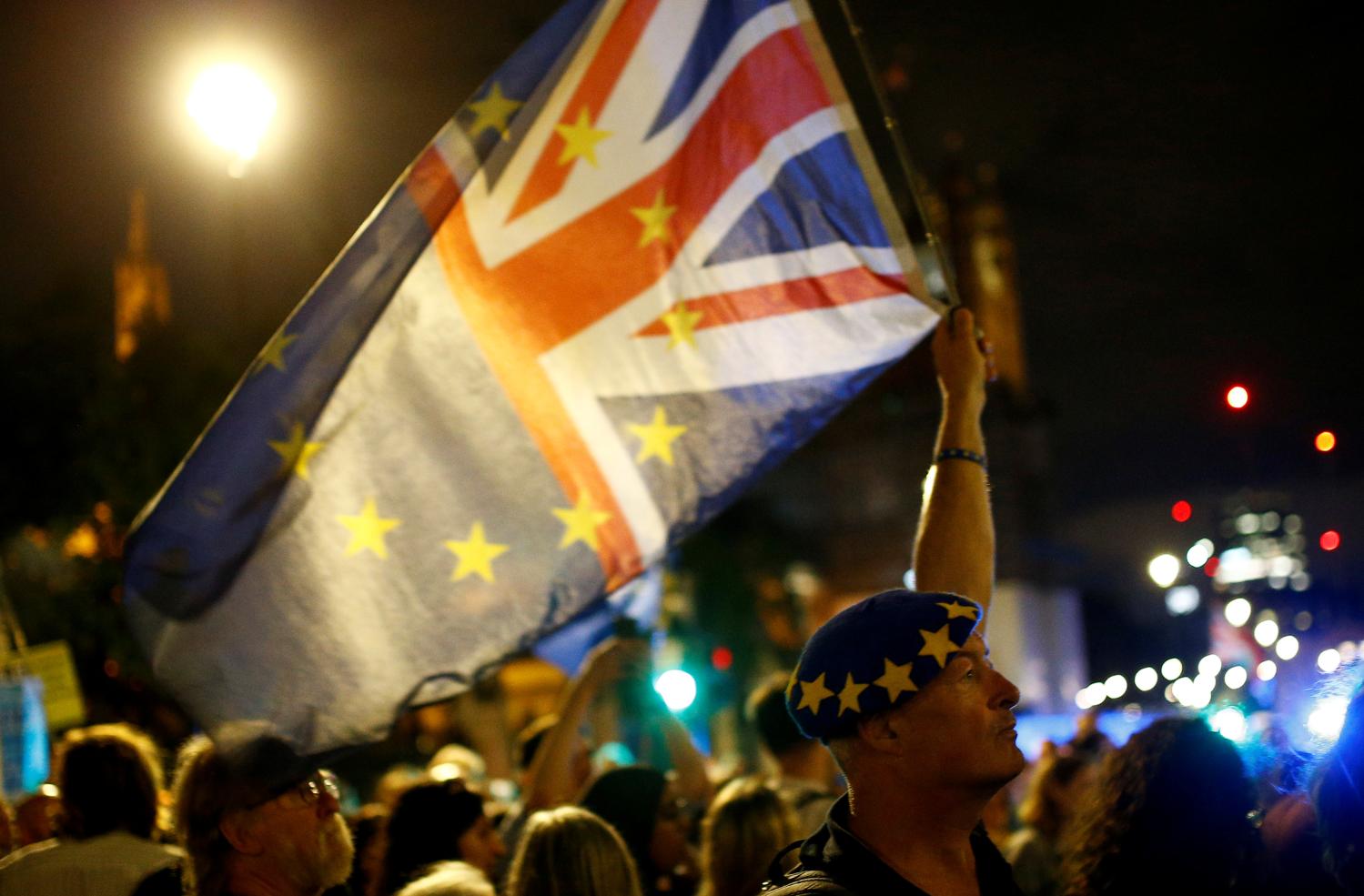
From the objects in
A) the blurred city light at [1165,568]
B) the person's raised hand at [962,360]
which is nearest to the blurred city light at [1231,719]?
the person's raised hand at [962,360]

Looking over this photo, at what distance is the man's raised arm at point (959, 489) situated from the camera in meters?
3.84

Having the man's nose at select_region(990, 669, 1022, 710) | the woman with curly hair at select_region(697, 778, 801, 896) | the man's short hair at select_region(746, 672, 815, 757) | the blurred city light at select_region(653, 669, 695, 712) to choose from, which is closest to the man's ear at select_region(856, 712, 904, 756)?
the man's nose at select_region(990, 669, 1022, 710)

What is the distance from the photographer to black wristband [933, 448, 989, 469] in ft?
13.3

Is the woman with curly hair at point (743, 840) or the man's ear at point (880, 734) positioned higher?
the man's ear at point (880, 734)

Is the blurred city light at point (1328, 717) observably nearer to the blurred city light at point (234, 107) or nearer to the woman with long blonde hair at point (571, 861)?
the woman with long blonde hair at point (571, 861)

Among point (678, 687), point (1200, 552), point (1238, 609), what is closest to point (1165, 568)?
point (1238, 609)

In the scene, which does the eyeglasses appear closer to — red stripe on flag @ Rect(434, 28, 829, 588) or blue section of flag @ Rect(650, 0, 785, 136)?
red stripe on flag @ Rect(434, 28, 829, 588)

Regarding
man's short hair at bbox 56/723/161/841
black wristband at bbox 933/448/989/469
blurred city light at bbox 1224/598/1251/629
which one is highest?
black wristband at bbox 933/448/989/469

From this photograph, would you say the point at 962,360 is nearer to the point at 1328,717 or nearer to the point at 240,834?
the point at 1328,717

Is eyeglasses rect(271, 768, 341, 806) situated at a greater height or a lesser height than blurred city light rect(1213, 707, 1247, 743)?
greater

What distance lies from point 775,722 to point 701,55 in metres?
2.81

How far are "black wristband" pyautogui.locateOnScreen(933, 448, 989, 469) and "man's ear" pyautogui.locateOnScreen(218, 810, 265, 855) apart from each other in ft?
6.79

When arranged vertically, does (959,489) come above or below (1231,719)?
above

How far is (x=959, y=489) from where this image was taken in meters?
4.01
